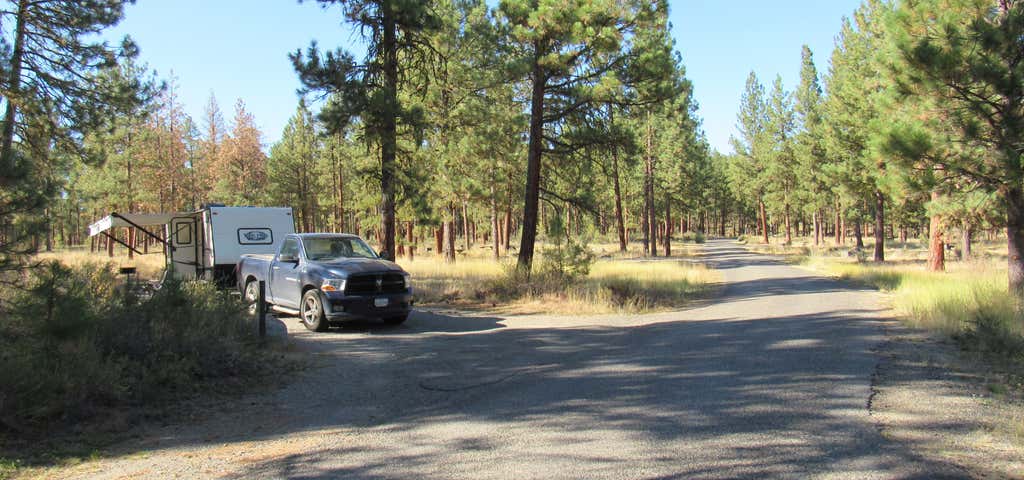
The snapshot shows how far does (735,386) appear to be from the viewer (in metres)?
6.47

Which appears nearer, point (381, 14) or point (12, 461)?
point (12, 461)

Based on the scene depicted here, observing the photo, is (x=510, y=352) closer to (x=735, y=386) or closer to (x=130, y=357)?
(x=735, y=386)

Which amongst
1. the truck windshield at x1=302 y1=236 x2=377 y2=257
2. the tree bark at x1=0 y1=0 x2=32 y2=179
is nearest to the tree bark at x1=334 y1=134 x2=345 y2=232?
the tree bark at x1=0 y1=0 x2=32 y2=179

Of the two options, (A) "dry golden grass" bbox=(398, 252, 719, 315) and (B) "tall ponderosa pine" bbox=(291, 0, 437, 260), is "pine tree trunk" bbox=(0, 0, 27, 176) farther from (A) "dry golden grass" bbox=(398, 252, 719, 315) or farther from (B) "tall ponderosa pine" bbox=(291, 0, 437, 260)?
(A) "dry golden grass" bbox=(398, 252, 719, 315)

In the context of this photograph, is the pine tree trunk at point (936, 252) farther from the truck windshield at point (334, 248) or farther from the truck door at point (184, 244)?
the truck door at point (184, 244)

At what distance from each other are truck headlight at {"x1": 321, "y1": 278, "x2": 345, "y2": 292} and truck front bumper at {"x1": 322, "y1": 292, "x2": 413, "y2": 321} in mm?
105

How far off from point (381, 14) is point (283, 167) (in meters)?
34.3

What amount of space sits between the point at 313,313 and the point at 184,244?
909cm

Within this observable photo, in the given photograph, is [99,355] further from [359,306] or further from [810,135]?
[810,135]

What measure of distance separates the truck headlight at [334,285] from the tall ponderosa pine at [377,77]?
13.7ft

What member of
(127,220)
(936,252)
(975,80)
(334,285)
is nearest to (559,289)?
(334,285)

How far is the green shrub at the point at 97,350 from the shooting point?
522cm

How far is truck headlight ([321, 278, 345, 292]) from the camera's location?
1065cm

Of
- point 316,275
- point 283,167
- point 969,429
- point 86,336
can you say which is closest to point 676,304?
point 316,275
